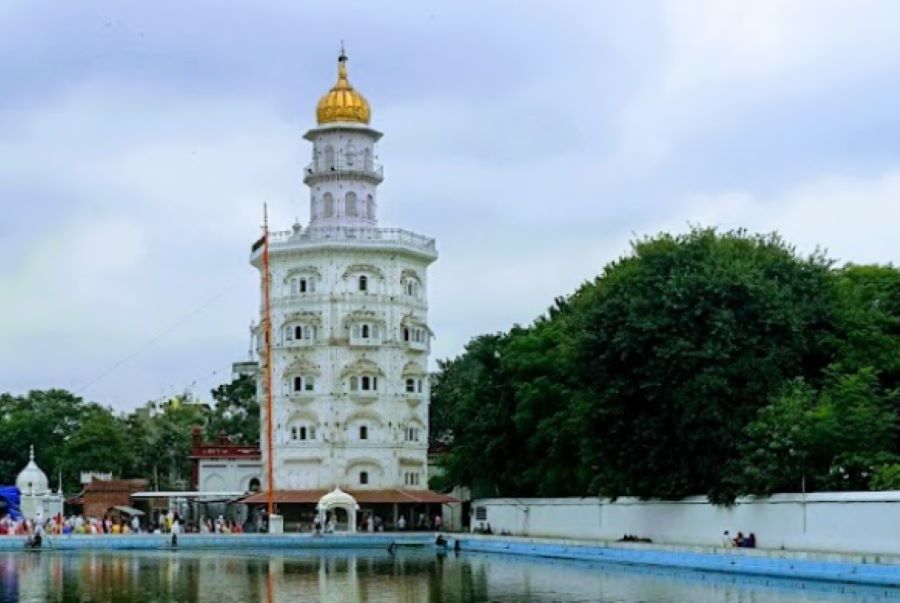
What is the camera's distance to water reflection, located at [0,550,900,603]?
32.2 m

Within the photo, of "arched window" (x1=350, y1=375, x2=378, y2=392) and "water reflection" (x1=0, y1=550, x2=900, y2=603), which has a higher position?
"arched window" (x1=350, y1=375, x2=378, y2=392)

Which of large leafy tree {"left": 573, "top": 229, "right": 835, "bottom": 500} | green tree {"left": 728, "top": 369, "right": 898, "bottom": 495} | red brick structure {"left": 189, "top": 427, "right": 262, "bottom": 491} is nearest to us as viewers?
green tree {"left": 728, "top": 369, "right": 898, "bottom": 495}

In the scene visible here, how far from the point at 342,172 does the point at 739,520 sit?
32885 mm

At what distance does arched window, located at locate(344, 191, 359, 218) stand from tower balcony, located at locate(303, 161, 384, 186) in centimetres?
86

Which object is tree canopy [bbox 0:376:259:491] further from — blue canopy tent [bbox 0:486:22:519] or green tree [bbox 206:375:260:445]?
blue canopy tent [bbox 0:486:22:519]

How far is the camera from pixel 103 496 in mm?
70750

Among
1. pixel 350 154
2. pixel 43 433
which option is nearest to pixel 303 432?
pixel 350 154

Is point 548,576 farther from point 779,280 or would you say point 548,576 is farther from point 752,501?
point 779,280

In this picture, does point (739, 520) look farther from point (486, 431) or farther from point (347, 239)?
point (347, 239)

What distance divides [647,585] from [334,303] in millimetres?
35370

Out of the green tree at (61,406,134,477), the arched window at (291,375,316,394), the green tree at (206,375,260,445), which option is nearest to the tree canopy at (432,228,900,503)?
the arched window at (291,375,316,394)

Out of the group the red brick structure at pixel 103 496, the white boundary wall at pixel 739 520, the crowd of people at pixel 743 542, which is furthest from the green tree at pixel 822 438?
the red brick structure at pixel 103 496

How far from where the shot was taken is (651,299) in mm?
42594

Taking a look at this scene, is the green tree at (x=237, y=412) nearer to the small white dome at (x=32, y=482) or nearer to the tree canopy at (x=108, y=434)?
the tree canopy at (x=108, y=434)
